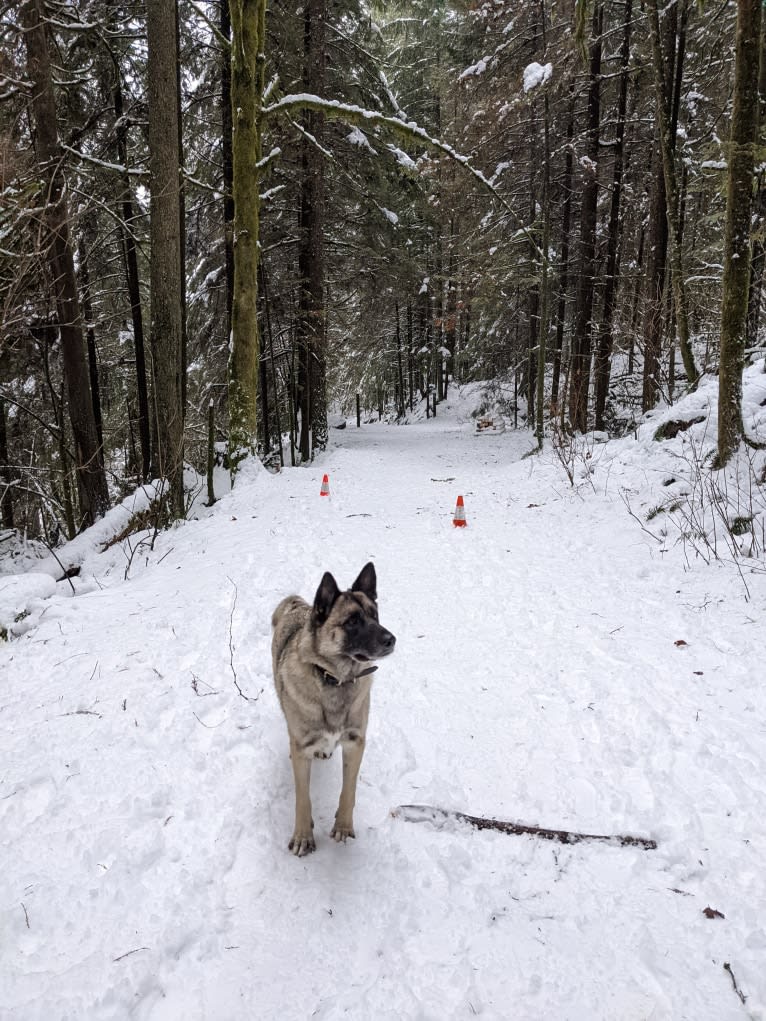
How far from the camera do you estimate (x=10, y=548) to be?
10.5 meters

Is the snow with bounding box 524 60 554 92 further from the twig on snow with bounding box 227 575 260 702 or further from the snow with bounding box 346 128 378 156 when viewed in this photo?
the twig on snow with bounding box 227 575 260 702

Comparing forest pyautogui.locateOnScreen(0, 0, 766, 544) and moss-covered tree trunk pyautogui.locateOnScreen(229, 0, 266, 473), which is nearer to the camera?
forest pyautogui.locateOnScreen(0, 0, 766, 544)

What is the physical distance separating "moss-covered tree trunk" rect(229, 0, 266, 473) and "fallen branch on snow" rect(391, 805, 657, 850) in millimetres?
10327

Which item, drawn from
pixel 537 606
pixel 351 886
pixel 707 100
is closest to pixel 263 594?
pixel 537 606

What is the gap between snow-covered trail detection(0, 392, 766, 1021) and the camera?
213 cm

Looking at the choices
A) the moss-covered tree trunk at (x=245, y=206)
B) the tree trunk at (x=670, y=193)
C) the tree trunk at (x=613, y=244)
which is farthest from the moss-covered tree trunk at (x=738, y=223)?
the moss-covered tree trunk at (x=245, y=206)

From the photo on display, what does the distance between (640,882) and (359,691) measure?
64.4 inches

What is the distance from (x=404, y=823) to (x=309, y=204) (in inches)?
698

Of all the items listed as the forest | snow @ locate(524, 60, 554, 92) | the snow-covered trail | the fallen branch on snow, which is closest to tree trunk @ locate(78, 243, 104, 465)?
the forest

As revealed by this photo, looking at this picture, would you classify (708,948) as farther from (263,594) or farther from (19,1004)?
(263,594)

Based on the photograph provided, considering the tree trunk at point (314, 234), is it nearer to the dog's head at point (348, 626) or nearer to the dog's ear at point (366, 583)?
the dog's ear at point (366, 583)

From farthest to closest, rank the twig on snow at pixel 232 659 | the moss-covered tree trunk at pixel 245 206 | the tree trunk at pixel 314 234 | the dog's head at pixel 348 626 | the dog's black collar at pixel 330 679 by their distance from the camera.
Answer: the tree trunk at pixel 314 234 → the moss-covered tree trunk at pixel 245 206 → the twig on snow at pixel 232 659 → the dog's black collar at pixel 330 679 → the dog's head at pixel 348 626

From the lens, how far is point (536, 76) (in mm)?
12445

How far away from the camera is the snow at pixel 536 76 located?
490 inches
